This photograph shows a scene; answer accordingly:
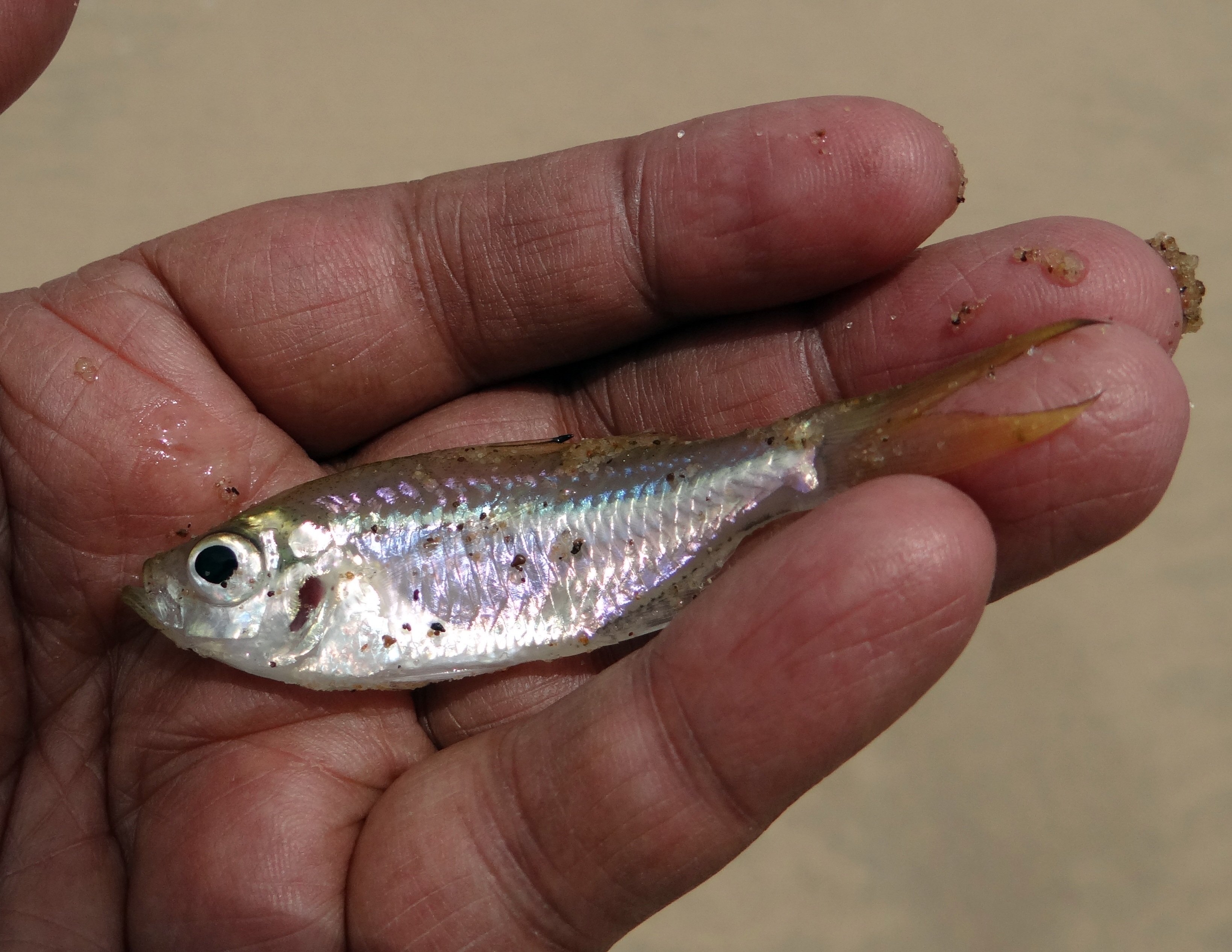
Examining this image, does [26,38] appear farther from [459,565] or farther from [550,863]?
[550,863]

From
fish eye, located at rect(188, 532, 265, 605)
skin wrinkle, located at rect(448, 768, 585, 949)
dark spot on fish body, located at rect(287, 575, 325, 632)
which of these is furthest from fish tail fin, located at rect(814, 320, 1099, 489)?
fish eye, located at rect(188, 532, 265, 605)

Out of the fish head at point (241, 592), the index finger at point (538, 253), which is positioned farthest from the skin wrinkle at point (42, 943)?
the index finger at point (538, 253)

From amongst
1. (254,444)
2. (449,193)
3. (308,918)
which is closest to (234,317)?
(254,444)

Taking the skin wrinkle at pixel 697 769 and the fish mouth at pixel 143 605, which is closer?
the skin wrinkle at pixel 697 769

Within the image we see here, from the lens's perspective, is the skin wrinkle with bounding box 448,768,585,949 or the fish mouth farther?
the fish mouth

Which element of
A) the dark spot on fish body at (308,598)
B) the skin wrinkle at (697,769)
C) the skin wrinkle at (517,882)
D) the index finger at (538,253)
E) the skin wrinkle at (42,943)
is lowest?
the skin wrinkle at (42,943)

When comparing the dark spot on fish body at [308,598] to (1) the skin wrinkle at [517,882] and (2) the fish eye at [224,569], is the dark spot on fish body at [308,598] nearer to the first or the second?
(2) the fish eye at [224,569]

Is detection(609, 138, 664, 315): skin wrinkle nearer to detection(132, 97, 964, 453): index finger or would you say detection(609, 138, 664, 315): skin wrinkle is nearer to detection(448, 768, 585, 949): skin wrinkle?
detection(132, 97, 964, 453): index finger
